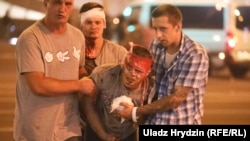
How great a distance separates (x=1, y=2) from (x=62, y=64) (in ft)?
2.13

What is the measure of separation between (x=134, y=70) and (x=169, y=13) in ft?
1.35

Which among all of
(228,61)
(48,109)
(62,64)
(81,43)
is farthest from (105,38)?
(228,61)

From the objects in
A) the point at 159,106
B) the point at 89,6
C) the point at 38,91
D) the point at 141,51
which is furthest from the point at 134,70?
the point at 38,91

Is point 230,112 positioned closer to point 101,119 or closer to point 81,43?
point 101,119

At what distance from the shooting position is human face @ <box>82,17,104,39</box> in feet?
8.76

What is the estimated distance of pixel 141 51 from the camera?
8.71 ft

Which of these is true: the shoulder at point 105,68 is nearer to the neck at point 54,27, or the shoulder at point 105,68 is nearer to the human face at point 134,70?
the human face at point 134,70

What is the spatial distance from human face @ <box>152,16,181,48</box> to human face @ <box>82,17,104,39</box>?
13.3 inches

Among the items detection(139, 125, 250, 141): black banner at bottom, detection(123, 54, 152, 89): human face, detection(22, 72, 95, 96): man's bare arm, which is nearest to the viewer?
detection(22, 72, 95, 96): man's bare arm

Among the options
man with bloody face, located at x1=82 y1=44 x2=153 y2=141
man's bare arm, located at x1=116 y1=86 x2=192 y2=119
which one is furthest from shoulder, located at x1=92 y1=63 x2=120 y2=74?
man's bare arm, located at x1=116 y1=86 x2=192 y2=119

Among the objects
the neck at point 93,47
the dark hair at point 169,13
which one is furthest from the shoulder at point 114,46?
the dark hair at point 169,13

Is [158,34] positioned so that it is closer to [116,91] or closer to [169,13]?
[169,13]

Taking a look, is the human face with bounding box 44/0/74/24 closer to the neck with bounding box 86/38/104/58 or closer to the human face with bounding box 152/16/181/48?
the neck with bounding box 86/38/104/58

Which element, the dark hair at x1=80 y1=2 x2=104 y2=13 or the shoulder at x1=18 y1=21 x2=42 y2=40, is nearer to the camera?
the shoulder at x1=18 y1=21 x2=42 y2=40
